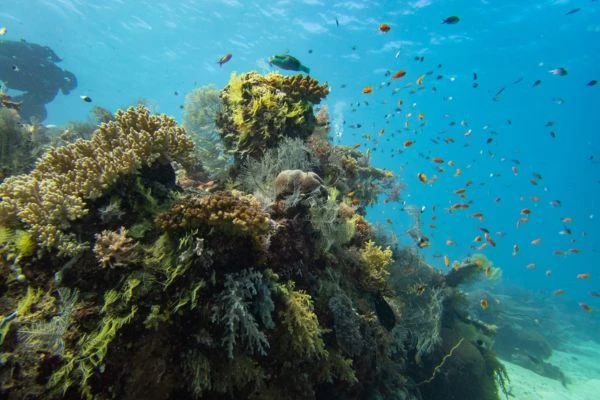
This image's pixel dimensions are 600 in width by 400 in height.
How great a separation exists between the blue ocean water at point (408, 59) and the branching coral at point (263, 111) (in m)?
5.82

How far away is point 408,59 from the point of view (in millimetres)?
40406

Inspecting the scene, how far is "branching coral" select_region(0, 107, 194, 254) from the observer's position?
3.13m

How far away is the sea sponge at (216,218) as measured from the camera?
10.2 ft

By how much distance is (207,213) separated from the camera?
315 cm

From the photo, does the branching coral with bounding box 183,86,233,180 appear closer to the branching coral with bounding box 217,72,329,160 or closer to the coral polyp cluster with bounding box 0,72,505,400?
the branching coral with bounding box 217,72,329,160

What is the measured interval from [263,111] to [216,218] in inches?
126

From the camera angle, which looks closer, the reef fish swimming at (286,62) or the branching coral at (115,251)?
the branching coral at (115,251)

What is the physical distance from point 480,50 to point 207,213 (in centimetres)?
4667

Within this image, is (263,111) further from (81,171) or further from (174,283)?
(174,283)

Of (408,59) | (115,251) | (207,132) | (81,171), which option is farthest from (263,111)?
(408,59)

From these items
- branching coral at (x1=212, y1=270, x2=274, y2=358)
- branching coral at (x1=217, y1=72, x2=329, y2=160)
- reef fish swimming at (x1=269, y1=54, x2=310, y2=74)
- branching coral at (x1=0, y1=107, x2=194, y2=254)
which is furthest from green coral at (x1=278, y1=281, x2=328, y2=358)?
reef fish swimming at (x1=269, y1=54, x2=310, y2=74)

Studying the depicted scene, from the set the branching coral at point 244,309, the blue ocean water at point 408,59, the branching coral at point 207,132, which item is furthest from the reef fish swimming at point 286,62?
the branching coral at point 244,309

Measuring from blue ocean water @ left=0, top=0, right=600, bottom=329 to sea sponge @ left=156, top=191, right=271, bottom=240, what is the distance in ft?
28.2

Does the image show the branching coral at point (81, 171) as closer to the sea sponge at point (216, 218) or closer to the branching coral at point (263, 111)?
the sea sponge at point (216, 218)
